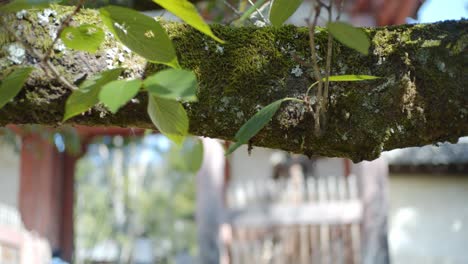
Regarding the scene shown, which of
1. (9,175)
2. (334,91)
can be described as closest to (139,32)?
(334,91)

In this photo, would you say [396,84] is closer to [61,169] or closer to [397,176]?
[397,176]

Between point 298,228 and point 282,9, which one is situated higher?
point 282,9

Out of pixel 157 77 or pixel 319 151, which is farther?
pixel 319 151

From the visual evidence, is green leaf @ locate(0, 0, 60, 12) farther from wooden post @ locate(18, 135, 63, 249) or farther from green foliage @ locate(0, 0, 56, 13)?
wooden post @ locate(18, 135, 63, 249)

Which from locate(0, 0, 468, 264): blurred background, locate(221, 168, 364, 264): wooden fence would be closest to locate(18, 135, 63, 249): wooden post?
locate(0, 0, 468, 264): blurred background

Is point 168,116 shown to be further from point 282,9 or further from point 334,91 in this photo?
point 334,91

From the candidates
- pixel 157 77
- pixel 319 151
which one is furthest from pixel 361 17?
pixel 157 77
